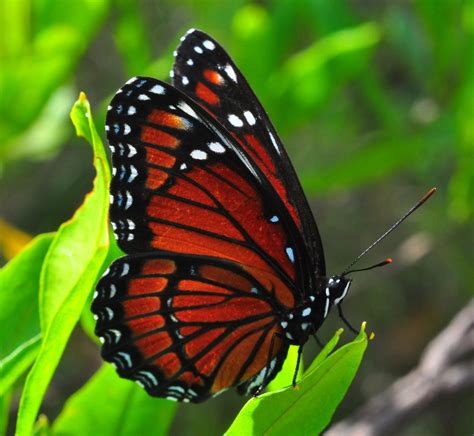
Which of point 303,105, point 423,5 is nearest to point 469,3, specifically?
point 423,5

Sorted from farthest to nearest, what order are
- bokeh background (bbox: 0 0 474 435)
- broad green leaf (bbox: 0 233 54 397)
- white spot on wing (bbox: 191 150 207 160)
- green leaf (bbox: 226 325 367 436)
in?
bokeh background (bbox: 0 0 474 435)
white spot on wing (bbox: 191 150 207 160)
broad green leaf (bbox: 0 233 54 397)
green leaf (bbox: 226 325 367 436)

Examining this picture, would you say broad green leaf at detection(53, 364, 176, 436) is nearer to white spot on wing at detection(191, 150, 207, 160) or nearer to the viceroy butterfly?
the viceroy butterfly

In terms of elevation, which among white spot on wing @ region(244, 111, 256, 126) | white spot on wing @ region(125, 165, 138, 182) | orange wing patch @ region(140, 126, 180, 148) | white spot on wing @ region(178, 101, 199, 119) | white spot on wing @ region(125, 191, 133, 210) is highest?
white spot on wing @ region(178, 101, 199, 119)

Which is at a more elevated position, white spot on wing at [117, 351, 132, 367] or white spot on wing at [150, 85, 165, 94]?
white spot on wing at [150, 85, 165, 94]

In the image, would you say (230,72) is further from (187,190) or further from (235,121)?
(187,190)

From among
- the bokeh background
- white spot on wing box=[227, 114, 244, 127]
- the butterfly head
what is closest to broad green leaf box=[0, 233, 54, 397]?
white spot on wing box=[227, 114, 244, 127]

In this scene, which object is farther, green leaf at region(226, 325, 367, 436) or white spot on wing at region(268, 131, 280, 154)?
white spot on wing at region(268, 131, 280, 154)

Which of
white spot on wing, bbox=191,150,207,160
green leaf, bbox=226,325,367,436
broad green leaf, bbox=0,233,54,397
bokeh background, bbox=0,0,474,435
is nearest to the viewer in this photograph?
green leaf, bbox=226,325,367,436

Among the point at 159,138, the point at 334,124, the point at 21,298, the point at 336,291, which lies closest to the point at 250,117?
the point at 159,138
